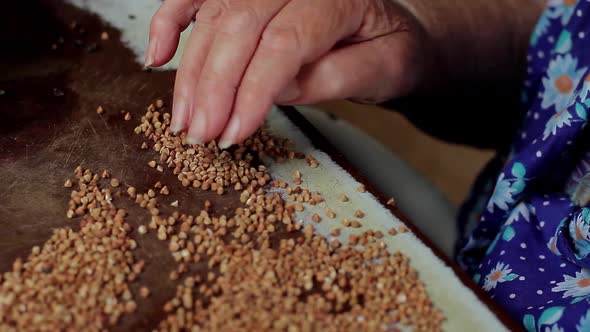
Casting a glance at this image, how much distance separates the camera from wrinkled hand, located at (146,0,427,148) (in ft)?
2.78

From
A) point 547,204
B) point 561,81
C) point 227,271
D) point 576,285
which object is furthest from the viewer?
point 561,81

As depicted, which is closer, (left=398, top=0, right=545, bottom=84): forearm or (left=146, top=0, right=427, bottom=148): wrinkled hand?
(left=146, top=0, right=427, bottom=148): wrinkled hand

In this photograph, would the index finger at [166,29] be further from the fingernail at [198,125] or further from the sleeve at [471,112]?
the sleeve at [471,112]

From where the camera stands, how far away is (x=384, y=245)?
87cm

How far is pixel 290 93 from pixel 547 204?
0.48 meters

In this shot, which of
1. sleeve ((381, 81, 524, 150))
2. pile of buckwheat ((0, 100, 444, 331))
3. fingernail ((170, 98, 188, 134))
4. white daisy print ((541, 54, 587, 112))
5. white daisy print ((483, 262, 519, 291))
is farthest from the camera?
sleeve ((381, 81, 524, 150))

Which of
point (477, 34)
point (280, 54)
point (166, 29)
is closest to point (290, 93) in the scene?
point (280, 54)

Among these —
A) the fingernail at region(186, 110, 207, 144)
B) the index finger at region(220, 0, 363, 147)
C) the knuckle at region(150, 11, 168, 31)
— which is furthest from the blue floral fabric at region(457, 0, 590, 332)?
the knuckle at region(150, 11, 168, 31)

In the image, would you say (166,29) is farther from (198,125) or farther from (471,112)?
(471,112)

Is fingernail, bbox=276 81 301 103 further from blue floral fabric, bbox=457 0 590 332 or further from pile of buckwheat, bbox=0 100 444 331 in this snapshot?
blue floral fabric, bbox=457 0 590 332

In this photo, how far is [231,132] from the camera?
855 mm

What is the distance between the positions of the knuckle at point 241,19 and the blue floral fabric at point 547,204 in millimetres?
530

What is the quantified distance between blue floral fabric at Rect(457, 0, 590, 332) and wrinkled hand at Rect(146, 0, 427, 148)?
1.06 feet

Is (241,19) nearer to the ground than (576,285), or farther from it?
farther from it
